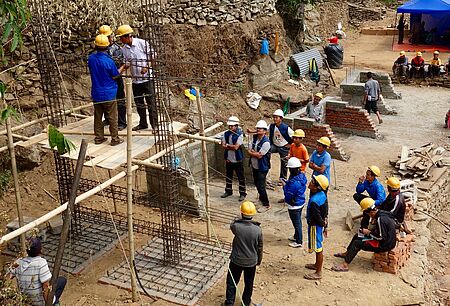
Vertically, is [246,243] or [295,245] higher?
[246,243]

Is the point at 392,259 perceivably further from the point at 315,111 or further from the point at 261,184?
the point at 315,111

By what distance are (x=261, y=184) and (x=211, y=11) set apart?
7487 millimetres

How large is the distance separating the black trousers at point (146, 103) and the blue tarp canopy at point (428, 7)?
18574mm

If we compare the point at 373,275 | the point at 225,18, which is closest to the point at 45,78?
the point at 373,275

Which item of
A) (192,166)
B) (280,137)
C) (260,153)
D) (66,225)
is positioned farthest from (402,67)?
(66,225)

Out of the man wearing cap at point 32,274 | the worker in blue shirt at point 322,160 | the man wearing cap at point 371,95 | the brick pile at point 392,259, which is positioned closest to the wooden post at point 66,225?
the man wearing cap at point 32,274

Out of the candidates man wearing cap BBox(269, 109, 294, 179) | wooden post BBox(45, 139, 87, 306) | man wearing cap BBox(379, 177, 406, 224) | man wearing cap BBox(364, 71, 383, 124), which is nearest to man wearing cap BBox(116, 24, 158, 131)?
wooden post BBox(45, 139, 87, 306)

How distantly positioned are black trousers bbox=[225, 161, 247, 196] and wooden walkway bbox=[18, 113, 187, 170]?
2.25 metres

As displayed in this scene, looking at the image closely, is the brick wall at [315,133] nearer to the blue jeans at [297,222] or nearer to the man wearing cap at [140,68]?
the blue jeans at [297,222]

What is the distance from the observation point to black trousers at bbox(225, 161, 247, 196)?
35.2 ft

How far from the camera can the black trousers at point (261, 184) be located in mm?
10281

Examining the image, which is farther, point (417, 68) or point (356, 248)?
point (417, 68)

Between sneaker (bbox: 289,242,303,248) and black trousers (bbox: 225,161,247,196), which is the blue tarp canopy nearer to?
black trousers (bbox: 225,161,247,196)

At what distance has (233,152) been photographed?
34.6 ft
